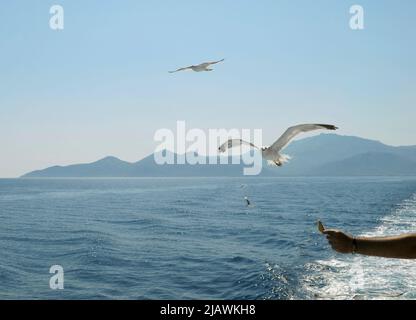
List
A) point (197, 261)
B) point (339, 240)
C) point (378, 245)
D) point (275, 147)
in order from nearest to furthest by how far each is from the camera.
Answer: point (378, 245) < point (339, 240) < point (275, 147) < point (197, 261)

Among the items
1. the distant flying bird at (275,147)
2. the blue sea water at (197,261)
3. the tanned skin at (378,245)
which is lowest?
the blue sea water at (197,261)

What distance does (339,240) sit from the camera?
7.27 ft

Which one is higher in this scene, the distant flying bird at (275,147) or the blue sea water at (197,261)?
the distant flying bird at (275,147)

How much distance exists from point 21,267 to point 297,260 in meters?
14.1

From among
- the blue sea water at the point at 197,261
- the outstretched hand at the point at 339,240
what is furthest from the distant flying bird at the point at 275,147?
the blue sea water at the point at 197,261

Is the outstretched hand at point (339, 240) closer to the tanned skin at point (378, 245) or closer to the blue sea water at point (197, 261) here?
the tanned skin at point (378, 245)

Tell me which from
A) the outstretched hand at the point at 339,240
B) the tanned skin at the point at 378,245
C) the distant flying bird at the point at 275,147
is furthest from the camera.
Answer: the distant flying bird at the point at 275,147

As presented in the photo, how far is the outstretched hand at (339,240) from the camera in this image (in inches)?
85.8

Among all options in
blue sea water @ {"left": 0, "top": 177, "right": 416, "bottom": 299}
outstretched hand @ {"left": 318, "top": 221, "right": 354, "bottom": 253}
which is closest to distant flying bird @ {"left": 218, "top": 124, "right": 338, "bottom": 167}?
outstretched hand @ {"left": 318, "top": 221, "right": 354, "bottom": 253}

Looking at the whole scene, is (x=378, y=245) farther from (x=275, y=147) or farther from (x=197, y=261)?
(x=197, y=261)

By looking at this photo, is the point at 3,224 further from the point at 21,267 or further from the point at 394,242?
the point at 394,242

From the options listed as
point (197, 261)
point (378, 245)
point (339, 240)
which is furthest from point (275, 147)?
point (197, 261)

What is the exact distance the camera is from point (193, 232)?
36750 millimetres
